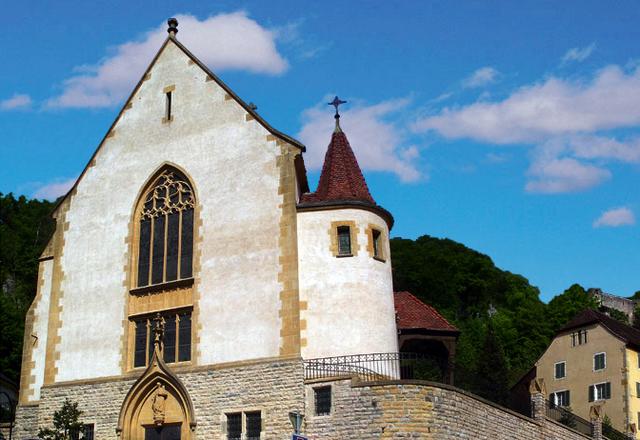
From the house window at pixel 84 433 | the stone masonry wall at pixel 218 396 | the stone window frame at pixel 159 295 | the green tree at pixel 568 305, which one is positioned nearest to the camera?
the stone masonry wall at pixel 218 396

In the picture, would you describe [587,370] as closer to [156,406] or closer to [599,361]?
[599,361]

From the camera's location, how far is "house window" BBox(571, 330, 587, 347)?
53.9 metres

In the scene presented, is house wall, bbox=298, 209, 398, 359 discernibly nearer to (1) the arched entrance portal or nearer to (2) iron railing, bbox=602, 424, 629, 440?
(1) the arched entrance portal

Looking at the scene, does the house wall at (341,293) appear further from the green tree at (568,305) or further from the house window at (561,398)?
the green tree at (568,305)

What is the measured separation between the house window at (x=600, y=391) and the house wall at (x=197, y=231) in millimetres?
28622

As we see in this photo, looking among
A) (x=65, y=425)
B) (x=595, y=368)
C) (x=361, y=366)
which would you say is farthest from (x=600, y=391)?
(x=65, y=425)

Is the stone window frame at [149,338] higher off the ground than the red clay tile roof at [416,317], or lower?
lower

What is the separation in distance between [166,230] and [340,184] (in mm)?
6262

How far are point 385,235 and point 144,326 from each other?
28.3 ft

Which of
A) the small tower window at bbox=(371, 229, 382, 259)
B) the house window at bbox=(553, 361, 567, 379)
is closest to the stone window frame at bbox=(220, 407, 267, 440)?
the small tower window at bbox=(371, 229, 382, 259)

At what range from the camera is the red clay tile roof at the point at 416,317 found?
36625 mm

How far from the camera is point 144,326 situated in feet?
103

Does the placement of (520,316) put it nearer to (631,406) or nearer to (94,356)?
(631,406)

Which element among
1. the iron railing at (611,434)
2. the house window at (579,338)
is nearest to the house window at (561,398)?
the house window at (579,338)
